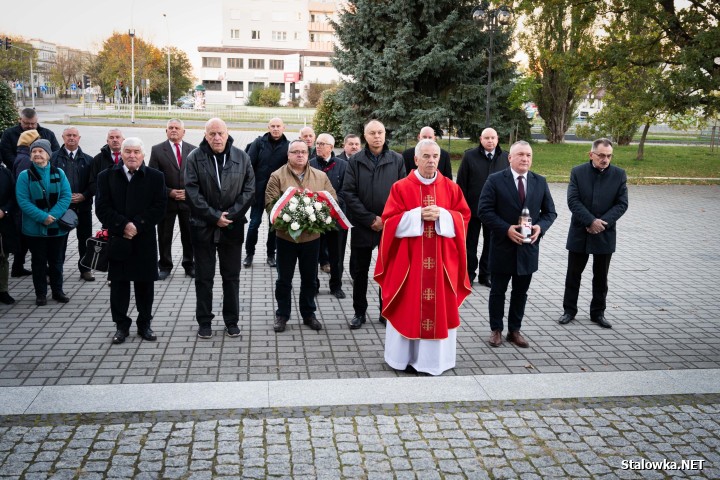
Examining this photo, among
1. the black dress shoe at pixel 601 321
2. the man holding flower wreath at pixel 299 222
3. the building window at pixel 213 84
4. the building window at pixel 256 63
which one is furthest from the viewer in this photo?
the building window at pixel 213 84

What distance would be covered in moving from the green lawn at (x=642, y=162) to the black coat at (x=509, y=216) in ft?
48.9

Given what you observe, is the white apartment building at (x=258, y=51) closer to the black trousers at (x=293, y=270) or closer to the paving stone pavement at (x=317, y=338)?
the paving stone pavement at (x=317, y=338)

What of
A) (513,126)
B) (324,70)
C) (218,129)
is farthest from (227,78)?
(218,129)

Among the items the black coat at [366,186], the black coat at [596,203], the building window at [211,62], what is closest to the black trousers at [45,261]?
the black coat at [366,186]

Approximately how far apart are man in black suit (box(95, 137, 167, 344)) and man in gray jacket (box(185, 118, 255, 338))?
0.41 meters

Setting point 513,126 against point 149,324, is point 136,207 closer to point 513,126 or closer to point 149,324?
point 149,324

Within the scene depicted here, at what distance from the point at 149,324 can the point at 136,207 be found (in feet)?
4.10

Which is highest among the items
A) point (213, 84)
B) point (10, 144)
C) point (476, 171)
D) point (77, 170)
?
point (213, 84)

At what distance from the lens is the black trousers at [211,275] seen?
739 centimetres

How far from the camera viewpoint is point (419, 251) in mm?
6559

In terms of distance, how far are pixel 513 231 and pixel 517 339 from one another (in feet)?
3.83

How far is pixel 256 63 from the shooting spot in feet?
310

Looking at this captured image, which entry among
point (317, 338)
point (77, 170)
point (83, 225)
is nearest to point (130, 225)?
point (317, 338)

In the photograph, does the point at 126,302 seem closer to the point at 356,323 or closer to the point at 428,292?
the point at 356,323
